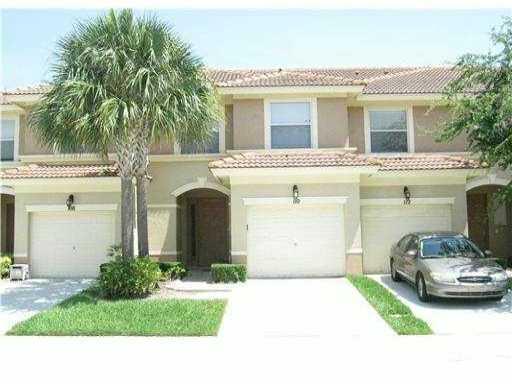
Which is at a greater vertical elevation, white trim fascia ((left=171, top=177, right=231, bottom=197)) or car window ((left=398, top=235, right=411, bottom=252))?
white trim fascia ((left=171, top=177, right=231, bottom=197))

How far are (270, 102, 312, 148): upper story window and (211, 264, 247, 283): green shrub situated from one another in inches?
199

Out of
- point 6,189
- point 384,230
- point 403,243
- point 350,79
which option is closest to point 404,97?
point 350,79

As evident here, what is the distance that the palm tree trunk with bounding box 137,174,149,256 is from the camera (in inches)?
558

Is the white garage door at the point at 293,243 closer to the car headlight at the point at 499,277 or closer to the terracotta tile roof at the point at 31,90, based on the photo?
the car headlight at the point at 499,277

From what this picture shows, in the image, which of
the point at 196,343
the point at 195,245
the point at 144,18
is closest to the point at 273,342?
the point at 196,343

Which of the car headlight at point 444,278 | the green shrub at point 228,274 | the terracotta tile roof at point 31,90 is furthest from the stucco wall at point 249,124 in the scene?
the car headlight at point 444,278

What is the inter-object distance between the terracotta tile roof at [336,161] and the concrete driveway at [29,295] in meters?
5.78

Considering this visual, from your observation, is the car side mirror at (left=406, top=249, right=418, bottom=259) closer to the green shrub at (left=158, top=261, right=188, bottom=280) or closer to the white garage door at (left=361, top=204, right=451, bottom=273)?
the white garage door at (left=361, top=204, right=451, bottom=273)

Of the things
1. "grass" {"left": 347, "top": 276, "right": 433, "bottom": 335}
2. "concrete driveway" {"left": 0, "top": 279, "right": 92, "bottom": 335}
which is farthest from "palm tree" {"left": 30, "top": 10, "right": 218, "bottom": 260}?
"grass" {"left": 347, "top": 276, "right": 433, "bottom": 335}

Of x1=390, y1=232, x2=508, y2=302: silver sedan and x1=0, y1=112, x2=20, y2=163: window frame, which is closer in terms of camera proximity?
x1=390, y1=232, x2=508, y2=302: silver sedan

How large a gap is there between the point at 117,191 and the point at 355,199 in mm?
8278

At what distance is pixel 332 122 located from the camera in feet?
57.3

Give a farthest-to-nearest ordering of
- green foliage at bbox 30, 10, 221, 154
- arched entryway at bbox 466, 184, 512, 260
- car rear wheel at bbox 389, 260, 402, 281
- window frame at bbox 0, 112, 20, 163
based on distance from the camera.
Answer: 1. arched entryway at bbox 466, 184, 512, 260
2. window frame at bbox 0, 112, 20, 163
3. car rear wheel at bbox 389, 260, 402, 281
4. green foliage at bbox 30, 10, 221, 154

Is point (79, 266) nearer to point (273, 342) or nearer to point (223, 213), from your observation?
point (223, 213)
